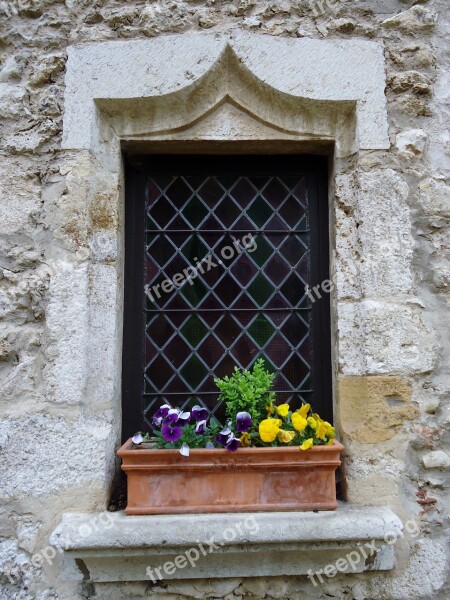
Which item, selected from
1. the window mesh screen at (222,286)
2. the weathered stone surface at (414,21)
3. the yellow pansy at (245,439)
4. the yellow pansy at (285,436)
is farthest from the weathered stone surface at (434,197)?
the yellow pansy at (245,439)

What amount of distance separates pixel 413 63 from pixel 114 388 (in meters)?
1.87

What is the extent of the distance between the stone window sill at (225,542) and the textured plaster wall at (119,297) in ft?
0.22

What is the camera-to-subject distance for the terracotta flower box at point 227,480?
1.71 meters

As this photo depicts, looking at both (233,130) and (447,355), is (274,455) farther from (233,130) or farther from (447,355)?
(233,130)

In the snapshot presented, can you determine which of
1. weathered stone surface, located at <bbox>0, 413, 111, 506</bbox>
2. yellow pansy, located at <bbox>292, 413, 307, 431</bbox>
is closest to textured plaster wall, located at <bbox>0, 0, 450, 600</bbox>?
weathered stone surface, located at <bbox>0, 413, 111, 506</bbox>

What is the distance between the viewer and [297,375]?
2.10m

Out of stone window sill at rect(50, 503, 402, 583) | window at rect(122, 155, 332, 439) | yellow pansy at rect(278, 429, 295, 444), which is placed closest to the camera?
stone window sill at rect(50, 503, 402, 583)

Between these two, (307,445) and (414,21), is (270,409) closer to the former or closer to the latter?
(307,445)

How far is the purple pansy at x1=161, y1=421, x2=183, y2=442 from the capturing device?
1.75 m

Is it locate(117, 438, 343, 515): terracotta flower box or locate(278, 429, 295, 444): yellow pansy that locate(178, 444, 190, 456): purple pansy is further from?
locate(278, 429, 295, 444): yellow pansy

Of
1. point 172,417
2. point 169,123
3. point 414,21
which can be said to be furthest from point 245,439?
point 414,21

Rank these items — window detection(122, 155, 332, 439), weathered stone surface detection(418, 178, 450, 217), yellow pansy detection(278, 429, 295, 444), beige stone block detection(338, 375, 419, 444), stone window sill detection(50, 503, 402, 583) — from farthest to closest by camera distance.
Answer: window detection(122, 155, 332, 439) → weathered stone surface detection(418, 178, 450, 217) → beige stone block detection(338, 375, 419, 444) → yellow pansy detection(278, 429, 295, 444) → stone window sill detection(50, 503, 402, 583)

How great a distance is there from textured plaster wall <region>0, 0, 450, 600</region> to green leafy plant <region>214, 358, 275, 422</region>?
0.31 m

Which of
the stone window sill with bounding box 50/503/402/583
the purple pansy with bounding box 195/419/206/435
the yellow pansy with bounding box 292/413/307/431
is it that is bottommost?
the stone window sill with bounding box 50/503/402/583
